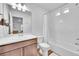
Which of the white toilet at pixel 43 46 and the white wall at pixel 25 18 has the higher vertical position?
the white wall at pixel 25 18

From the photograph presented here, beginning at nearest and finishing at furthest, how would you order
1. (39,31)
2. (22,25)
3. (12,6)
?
(12,6), (22,25), (39,31)

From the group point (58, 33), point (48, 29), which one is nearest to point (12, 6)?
point (48, 29)

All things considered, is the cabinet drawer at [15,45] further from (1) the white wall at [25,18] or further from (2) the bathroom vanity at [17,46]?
(1) the white wall at [25,18]

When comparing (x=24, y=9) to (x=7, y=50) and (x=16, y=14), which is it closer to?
(x=16, y=14)

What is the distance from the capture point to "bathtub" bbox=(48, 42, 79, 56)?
2.30 m

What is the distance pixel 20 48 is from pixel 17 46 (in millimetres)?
97

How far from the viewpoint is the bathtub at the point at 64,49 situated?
2296mm

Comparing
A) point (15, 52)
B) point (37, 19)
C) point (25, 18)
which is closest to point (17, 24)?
point (25, 18)

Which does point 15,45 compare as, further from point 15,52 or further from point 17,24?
point 17,24

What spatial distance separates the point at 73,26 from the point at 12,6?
1702mm

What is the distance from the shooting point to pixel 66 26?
264cm

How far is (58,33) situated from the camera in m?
3.01

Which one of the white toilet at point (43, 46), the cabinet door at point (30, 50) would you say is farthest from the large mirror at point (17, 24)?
the white toilet at point (43, 46)

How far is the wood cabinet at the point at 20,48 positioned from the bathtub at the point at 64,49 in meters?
0.76
